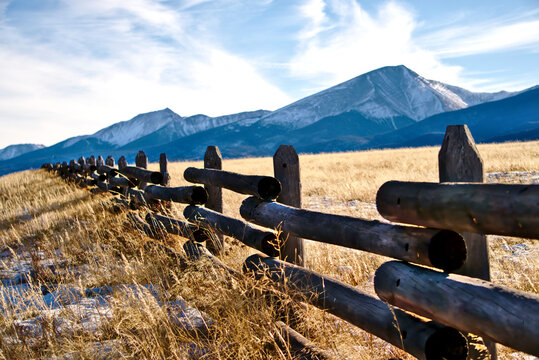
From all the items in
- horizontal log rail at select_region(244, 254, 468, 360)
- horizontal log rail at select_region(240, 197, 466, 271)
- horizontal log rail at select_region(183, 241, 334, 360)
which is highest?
horizontal log rail at select_region(240, 197, 466, 271)

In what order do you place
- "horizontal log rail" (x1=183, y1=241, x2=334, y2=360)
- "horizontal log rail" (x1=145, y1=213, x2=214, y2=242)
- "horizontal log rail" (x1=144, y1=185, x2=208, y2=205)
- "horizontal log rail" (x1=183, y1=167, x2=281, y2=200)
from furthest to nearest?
"horizontal log rail" (x1=144, y1=185, x2=208, y2=205) < "horizontal log rail" (x1=145, y1=213, x2=214, y2=242) < "horizontal log rail" (x1=183, y1=167, x2=281, y2=200) < "horizontal log rail" (x1=183, y1=241, x2=334, y2=360)

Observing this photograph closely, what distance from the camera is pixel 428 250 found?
1760mm

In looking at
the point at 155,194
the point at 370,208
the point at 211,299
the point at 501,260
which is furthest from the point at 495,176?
the point at 211,299

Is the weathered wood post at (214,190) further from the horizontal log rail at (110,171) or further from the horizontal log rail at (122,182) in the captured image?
the horizontal log rail at (110,171)

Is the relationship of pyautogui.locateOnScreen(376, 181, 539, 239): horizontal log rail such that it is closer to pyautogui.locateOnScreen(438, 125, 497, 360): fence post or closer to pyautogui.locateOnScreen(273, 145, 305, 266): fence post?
pyautogui.locateOnScreen(438, 125, 497, 360): fence post

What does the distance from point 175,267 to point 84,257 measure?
167 cm

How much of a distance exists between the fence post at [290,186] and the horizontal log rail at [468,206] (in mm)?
1265

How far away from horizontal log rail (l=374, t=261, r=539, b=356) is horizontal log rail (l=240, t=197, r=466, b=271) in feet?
0.30

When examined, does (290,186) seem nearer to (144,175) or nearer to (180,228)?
(180,228)

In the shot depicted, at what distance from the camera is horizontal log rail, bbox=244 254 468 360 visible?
6.05ft

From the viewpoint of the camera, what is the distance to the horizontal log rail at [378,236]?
5.91 ft

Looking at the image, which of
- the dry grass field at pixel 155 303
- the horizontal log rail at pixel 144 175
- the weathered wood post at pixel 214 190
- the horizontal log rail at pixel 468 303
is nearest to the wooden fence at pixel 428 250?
the horizontal log rail at pixel 468 303

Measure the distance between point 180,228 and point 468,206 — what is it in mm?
4020

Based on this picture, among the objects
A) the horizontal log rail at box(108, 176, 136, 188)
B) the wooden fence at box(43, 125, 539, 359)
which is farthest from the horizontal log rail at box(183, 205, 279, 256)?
the horizontal log rail at box(108, 176, 136, 188)
